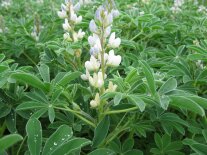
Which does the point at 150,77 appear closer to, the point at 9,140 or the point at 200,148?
the point at 200,148

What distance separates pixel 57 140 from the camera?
37.8 inches

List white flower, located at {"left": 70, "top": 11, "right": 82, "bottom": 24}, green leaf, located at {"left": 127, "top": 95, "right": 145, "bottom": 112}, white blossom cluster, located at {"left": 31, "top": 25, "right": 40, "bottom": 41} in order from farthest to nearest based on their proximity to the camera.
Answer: white blossom cluster, located at {"left": 31, "top": 25, "right": 40, "bottom": 41}
white flower, located at {"left": 70, "top": 11, "right": 82, "bottom": 24}
green leaf, located at {"left": 127, "top": 95, "right": 145, "bottom": 112}

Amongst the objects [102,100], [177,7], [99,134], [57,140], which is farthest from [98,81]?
[177,7]

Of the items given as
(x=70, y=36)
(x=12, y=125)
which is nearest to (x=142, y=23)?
(x=70, y=36)

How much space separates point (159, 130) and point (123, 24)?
0.86m

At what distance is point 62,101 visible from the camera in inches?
46.6

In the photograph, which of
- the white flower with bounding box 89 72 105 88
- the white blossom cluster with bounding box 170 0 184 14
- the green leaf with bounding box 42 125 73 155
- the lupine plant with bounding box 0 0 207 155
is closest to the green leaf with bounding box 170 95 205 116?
the lupine plant with bounding box 0 0 207 155

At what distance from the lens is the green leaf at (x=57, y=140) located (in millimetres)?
936

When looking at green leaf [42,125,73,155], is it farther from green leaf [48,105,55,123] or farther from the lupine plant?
green leaf [48,105,55,123]

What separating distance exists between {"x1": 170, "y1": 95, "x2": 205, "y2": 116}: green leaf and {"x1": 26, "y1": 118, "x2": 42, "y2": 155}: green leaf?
435mm

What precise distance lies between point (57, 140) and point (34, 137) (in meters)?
0.06

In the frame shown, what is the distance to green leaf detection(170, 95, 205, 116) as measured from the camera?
1.02 m

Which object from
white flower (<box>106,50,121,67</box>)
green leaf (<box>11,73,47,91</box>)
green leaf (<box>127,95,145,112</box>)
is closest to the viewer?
green leaf (<box>127,95,145,112</box>)

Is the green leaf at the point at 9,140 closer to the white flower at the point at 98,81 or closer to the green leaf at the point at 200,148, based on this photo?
the white flower at the point at 98,81
